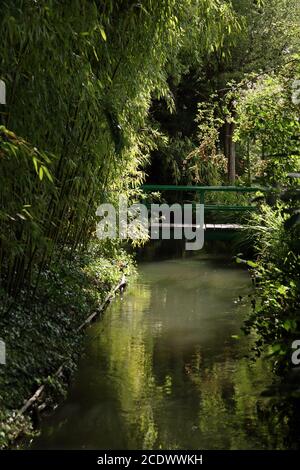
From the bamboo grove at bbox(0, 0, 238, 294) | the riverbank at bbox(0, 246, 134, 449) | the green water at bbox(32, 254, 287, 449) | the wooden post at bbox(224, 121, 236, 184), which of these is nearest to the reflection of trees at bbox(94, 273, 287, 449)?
the green water at bbox(32, 254, 287, 449)

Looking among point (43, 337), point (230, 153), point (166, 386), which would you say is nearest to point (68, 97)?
point (43, 337)

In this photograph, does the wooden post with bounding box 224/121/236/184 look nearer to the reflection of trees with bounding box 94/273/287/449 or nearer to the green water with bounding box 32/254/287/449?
the green water with bounding box 32/254/287/449

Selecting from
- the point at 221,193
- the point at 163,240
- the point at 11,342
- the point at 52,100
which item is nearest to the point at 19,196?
the point at 52,100

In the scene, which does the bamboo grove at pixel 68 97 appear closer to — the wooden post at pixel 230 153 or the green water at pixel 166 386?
the green water at pixel 166 386

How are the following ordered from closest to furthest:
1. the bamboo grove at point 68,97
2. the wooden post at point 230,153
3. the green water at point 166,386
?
the bamboo grove at point 68,97 → the green water at point 166,386 → the wooden post at point 230,153

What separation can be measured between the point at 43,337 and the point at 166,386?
2.87 feet

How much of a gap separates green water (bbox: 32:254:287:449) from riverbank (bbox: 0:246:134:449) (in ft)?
0.41

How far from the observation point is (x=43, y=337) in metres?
4.58

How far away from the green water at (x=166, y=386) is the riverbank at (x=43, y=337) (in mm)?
125

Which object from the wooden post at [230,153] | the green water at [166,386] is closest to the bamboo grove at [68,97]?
the green water at [166,386]

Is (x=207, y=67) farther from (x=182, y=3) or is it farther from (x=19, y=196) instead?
(x=19, y=196)

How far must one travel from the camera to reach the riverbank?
12.2 ft

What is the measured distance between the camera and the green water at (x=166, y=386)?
3.64 metres

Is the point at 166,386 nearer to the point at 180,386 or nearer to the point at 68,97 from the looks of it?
the point at 180,386
